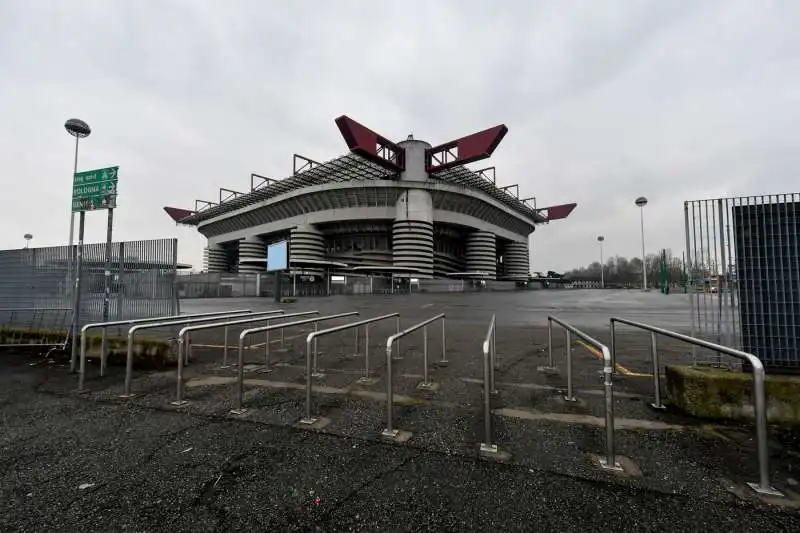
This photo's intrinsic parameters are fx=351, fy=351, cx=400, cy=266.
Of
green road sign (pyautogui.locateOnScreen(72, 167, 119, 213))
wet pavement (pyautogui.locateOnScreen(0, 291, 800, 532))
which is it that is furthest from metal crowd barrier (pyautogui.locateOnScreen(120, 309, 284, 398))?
green road sign (pyautogui.locateOnScreen(72, 167, 119, 213))

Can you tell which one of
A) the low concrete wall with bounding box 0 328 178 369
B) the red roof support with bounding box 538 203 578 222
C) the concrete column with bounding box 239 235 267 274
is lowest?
the low concrete wall with bounding box 0 328 178 369

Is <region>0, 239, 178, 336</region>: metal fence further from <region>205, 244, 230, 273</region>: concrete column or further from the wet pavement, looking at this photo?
<region>205, 244, 230, 273</region>: concrete column

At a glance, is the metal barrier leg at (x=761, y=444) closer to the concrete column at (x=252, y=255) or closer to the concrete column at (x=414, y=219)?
the concrete column at (x=414, y=219)

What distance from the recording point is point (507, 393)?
185 inches

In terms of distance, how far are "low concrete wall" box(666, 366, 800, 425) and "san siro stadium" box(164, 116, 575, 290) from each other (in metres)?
38.9

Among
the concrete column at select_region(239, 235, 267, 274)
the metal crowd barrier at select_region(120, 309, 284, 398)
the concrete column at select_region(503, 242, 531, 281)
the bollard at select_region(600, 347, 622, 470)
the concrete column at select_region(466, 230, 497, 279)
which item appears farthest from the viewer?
the concrete column at select_region(503, 242, 531, 281)

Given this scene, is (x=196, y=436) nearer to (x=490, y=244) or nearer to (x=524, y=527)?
(x=524, y=527)

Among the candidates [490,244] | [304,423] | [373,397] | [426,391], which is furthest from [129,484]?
[490,244]

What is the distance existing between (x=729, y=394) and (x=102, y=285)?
1155 centimetres

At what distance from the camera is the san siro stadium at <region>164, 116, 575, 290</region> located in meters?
50.6

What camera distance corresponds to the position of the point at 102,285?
8.38m

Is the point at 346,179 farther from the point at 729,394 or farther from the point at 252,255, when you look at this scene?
the point at 729,394

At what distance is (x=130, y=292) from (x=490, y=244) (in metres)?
61.7

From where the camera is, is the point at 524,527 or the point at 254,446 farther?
the point at 254,446
